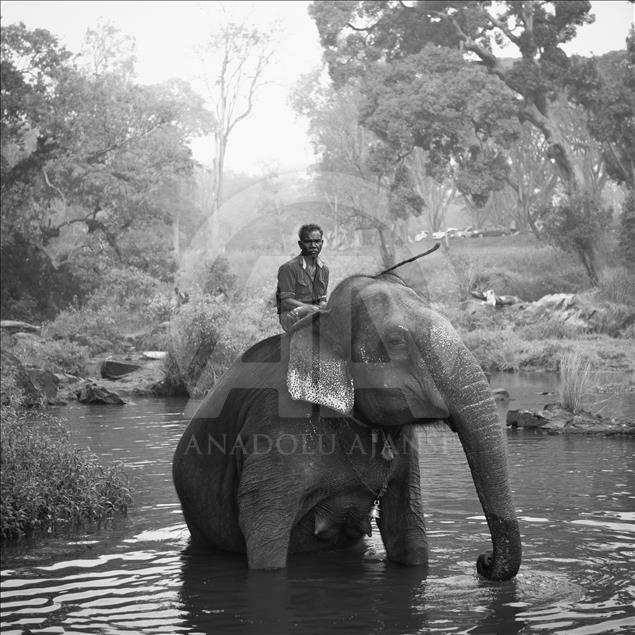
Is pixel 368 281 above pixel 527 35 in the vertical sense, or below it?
below

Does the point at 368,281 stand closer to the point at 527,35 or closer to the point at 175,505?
the point at 175,505

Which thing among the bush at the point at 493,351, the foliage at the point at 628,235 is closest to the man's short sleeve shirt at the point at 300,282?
the bush at the point at 493,351

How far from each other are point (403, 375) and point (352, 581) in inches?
65.5

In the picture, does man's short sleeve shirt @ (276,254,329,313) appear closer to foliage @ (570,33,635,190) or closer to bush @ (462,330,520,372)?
bush @ (462,330,520,372)

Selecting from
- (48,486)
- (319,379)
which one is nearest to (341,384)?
(319,379)

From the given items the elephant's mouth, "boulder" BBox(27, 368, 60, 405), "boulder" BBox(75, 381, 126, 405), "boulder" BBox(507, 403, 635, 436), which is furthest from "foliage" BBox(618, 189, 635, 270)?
the elephant's mouth

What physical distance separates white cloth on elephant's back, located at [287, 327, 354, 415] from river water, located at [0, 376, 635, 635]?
128 cm

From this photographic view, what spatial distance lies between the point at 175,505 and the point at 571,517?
360 centimetres

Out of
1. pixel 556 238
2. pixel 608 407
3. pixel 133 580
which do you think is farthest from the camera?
pixel 556 238

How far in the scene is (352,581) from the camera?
7.21 metres

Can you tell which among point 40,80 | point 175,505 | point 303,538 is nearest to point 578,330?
point 40,80

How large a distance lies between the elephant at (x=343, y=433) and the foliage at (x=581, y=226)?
2951 cm

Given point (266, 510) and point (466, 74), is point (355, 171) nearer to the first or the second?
point (466, 74)

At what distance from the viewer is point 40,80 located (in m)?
34.8
